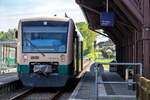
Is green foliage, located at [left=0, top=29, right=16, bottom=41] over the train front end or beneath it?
over

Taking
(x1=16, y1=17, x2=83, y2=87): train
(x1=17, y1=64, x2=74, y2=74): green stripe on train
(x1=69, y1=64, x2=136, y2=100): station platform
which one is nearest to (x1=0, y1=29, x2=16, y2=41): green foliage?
(x1=16, y1=17, x2=83, y2=87): train

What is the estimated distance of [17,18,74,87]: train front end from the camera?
12.4m

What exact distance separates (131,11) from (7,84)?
6.21 m

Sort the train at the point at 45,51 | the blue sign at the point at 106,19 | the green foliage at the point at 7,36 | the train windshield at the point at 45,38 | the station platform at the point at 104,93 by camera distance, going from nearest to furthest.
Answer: the station platform at the point at 104,93 → the train at the point at 45,51 → the blue sign at the point at 106,19 → the train windshield at the point at 45,38 → the green foliage at the point at 7,36

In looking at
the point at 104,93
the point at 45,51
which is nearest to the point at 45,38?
the point at 45,51

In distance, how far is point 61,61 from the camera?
12609 mm

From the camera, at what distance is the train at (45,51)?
12.4 meters

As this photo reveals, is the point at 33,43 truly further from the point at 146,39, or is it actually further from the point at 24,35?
the point at 146,39

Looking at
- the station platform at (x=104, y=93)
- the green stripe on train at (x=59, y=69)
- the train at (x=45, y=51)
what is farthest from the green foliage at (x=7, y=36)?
the station platform at (x=104, y=93)

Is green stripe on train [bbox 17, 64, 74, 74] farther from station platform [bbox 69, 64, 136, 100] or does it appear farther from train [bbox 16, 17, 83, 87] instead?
station platform [bbox 69, 64, 136, 100]

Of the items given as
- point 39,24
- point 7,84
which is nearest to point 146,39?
point 39,24

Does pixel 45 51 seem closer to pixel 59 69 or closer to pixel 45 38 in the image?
pixel 45 38

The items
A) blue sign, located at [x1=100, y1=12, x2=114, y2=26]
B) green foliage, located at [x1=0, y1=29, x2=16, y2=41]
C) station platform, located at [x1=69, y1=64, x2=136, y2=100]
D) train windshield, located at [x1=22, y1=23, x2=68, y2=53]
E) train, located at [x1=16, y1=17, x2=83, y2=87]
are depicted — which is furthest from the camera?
green foliage, located at [x1=0, y1=29, x2=16, y2=41]

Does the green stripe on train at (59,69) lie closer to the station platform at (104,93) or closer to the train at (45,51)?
the train at (45,51)
